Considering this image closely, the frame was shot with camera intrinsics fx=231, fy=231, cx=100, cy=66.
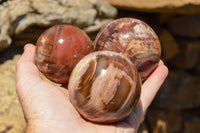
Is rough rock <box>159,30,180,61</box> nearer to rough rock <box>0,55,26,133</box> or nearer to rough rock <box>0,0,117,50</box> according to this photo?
rough rock <box>0,0,117,50</box>

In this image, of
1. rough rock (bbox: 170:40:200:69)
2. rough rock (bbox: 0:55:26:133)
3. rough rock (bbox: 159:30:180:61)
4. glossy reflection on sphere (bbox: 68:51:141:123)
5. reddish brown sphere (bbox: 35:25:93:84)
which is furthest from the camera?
rough rock (bbox: 170:40:200:69)

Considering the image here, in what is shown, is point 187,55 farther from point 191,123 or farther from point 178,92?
point 191,123

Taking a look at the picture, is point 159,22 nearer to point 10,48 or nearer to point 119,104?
point 10,48

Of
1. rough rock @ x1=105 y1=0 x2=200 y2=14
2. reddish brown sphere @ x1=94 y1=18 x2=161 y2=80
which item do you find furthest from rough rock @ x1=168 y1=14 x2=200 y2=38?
reddish brown sphere @ x1=94 y1=18 x2=161 y2=80

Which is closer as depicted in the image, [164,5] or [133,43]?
[133,43]

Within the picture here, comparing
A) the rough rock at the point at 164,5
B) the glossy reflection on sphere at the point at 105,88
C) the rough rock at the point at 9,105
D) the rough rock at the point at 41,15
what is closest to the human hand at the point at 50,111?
the glossy reflection on sphere at the point at 105,88

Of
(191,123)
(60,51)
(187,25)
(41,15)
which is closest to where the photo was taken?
(60,51)

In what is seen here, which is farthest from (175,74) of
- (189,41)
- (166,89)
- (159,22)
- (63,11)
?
(63,11)

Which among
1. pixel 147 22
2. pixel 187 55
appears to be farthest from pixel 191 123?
pixel 147 22
